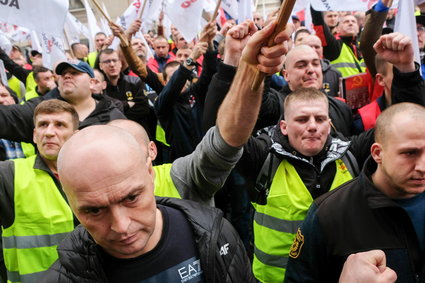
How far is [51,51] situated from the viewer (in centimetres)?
463

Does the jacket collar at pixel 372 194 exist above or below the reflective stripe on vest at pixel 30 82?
above

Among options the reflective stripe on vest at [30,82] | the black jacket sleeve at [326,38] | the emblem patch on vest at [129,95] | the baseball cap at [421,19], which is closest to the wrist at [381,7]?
the baseball cap at [421,19]

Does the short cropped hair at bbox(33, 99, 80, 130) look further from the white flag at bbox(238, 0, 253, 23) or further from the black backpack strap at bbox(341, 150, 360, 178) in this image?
the white flag at bbox(238, 0, 253, 23)

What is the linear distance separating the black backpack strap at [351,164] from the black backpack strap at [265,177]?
41 centimetres

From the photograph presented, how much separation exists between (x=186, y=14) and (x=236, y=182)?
101 inches

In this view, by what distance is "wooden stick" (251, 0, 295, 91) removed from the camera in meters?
0.95

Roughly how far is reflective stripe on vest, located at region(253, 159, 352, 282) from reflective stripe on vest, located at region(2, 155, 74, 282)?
1182 millimetres

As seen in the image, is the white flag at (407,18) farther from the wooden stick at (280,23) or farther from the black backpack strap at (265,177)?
the wooden stick at (280,23)

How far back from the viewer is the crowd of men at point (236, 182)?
1280mm

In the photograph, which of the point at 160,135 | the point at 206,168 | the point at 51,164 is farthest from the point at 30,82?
the point at 206,168

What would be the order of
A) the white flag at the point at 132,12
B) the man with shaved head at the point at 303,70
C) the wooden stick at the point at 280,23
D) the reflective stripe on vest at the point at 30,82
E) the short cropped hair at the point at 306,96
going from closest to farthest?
1. the wooden stick at the point at 280,23
2. the short cropped hair at the point at 306,96
3. the man with shaved head at the point at 303,70
4. the reflective stripe on vest at the point at 30,82
5. the white flag at the point at 132,12

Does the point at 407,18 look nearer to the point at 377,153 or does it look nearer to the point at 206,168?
the point at 377,153

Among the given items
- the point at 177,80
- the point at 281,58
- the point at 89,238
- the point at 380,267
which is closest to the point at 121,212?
the point at 89,238

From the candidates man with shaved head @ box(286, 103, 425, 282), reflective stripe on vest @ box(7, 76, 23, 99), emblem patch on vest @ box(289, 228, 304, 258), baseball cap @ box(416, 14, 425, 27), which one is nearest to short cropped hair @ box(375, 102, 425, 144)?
man with shaved head @ box(286, 103, 425, 282)
